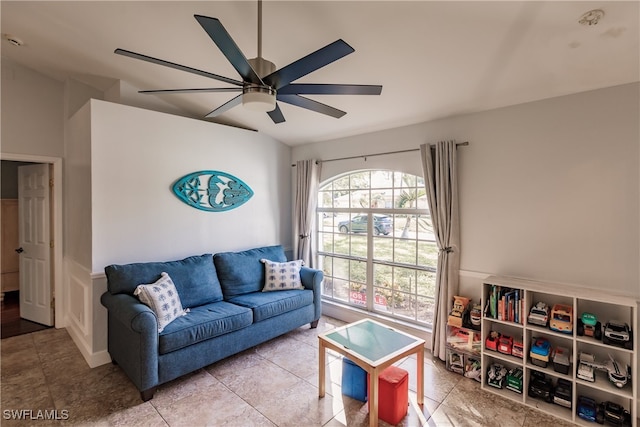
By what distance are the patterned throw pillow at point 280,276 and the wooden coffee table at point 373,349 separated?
1210 mm

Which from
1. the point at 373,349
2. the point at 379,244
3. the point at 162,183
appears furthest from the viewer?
the point at 379,244

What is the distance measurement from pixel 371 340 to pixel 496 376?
1.17 m

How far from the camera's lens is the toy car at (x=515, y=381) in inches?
101

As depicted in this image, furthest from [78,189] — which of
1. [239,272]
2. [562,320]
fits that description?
[562,320]

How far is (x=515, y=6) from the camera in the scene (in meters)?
1.78

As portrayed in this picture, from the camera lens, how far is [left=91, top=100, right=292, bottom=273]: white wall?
309 cm

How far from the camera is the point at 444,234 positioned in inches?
124

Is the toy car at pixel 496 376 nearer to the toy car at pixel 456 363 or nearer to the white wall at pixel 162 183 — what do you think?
the toy car at pixel 456 363

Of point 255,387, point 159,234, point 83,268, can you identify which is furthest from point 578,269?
point 83,268

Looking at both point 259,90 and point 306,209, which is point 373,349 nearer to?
point 259,90

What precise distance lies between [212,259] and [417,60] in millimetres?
2941

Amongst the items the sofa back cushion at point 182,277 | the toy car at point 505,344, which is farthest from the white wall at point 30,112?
the toy car at point 505,344

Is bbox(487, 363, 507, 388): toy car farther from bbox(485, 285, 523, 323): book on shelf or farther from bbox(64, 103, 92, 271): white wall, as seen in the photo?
bbox(64, 103, 92, 271): white wall

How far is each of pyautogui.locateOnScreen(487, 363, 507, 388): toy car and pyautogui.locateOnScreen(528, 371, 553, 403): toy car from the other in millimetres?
197
